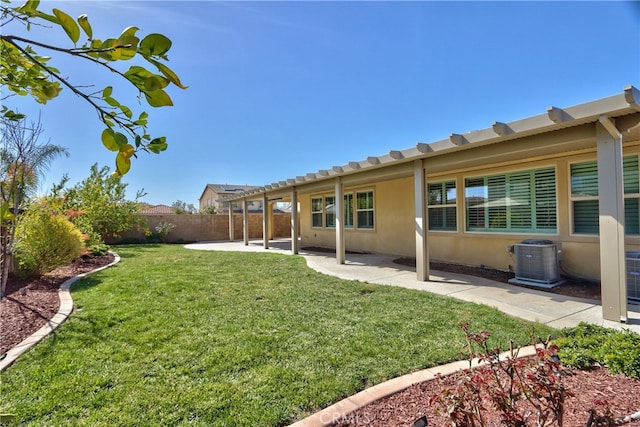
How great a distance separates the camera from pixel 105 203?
17516mm

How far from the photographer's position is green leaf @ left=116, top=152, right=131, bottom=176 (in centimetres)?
81

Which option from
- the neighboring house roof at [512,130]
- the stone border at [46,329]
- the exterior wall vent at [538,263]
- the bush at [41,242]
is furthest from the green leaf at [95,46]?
the bush at [41,242]

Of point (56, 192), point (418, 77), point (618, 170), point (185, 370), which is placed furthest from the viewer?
point (56, 192)

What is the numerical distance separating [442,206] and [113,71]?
33.8 feet

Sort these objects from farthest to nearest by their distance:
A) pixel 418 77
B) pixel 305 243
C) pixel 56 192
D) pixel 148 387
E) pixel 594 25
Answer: pixel 305 243
pixel 56 192
pixel 418 77
pixel 594 25
pixel 148 387

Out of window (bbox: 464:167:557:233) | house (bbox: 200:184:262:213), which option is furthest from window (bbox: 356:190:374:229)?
house (bbox: 200:184:262:213)

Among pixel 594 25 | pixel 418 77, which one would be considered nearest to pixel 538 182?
pixel 594 25

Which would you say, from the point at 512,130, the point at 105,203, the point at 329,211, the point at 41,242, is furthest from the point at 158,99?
the point at 105,203

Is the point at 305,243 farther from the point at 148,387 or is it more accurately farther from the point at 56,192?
the point at 148,387

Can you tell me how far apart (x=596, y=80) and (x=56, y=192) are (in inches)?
676

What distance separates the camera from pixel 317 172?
10664 millimetres

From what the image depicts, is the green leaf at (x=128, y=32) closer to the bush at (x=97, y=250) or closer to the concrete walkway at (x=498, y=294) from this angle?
the concrete walkway at (x=498, y=294)

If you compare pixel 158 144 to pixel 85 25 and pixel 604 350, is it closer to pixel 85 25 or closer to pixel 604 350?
pixel 85 25

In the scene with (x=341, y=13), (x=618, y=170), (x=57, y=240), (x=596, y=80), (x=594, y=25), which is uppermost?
(x=341, y=13)
